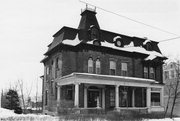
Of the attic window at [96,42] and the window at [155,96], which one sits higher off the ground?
the attic window at [96,42]

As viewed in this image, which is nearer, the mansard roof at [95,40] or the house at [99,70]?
the house at [99,70]

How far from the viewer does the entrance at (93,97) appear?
28.9 meters

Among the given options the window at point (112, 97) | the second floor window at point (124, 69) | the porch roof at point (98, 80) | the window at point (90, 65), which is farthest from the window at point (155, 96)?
the window at point (90, 65)

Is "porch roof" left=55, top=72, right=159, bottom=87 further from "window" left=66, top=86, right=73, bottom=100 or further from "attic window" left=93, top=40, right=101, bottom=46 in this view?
"attic window" left=93, top=40, right=101, bottom=46

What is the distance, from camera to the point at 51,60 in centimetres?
3266

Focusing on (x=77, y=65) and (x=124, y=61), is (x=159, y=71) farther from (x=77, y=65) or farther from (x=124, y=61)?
(x=77, y=65)

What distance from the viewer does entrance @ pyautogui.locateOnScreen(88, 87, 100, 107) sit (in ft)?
94.9

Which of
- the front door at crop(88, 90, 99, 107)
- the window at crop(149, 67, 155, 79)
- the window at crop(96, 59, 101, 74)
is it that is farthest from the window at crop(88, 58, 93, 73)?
the window at crop(149, 67, 155, 79)

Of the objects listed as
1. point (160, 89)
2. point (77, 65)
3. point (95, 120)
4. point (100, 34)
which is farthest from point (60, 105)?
point (160, 89)

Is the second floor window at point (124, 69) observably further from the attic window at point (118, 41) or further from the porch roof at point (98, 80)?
the porch roof at point (98, 80)

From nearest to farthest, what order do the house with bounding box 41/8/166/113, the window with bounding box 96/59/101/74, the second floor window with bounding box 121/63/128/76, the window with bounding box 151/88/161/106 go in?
the house with bounding box 41/8/166/113 → the window with bounding box 96/59/101/74 → the second floor window with bounding box 121/63/128/76 → the window with bounding box 151/88/161/106

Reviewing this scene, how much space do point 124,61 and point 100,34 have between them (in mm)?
4599

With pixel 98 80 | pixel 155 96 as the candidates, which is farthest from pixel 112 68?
pixel 155 96

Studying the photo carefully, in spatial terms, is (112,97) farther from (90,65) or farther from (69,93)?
(69,93)
